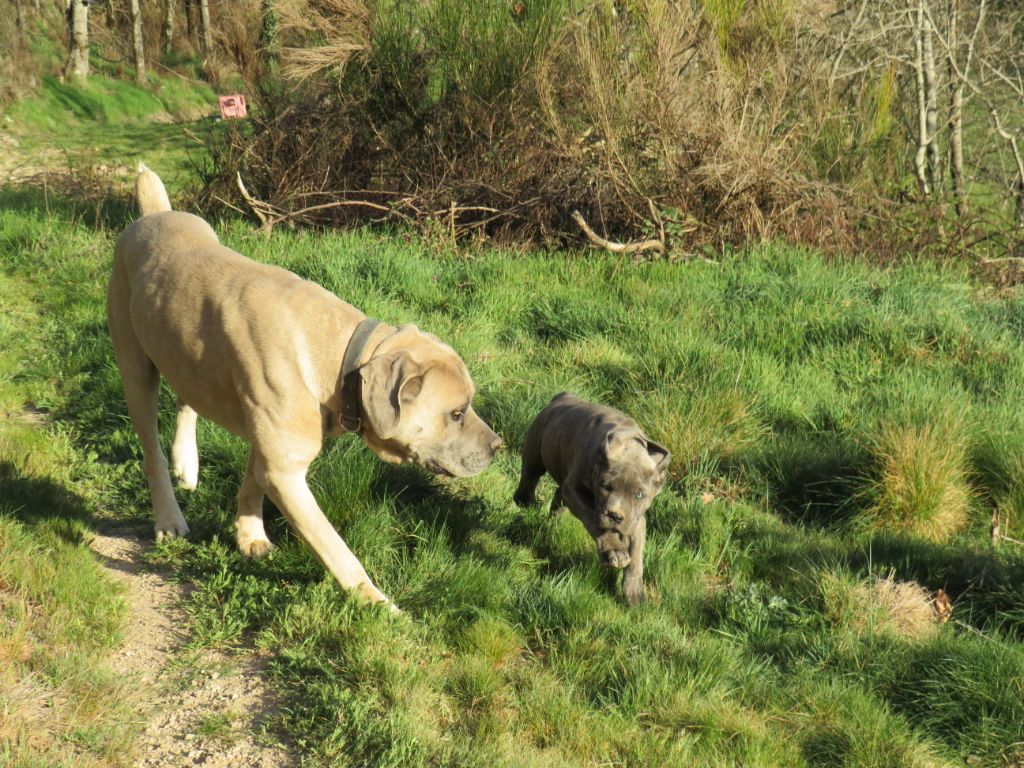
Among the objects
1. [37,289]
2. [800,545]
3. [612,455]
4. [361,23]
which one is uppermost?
[361,23]

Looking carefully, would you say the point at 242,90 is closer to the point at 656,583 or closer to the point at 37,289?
the point at 37,289

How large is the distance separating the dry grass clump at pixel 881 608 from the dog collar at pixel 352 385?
232 centimetres

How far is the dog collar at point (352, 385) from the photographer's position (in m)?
3.99

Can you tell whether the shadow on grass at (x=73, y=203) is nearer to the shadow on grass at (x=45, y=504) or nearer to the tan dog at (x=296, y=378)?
the shadow on grass at (x=45, y=504)

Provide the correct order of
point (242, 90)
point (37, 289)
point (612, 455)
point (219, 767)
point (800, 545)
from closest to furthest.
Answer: point (219, 767)
point (612, 455)
point (800, 545)
point (37, 289)
point (242, 90)

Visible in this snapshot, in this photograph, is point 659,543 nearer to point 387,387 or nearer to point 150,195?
point 387,387

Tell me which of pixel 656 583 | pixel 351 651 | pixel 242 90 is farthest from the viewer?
pixel 242 90

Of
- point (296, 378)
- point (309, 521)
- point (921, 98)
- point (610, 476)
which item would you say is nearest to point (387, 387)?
point (296, 378)

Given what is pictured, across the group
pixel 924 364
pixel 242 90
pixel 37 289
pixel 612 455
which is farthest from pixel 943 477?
pixel 242 90

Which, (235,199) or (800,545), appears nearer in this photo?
(800,545)

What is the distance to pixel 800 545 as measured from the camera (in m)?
4.98

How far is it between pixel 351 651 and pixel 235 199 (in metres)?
7.29

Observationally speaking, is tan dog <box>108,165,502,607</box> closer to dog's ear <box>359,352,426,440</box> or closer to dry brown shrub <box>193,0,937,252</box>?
dog's ear <box>359,352,426,440</box>

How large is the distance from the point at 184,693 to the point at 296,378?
1322 millimetres
